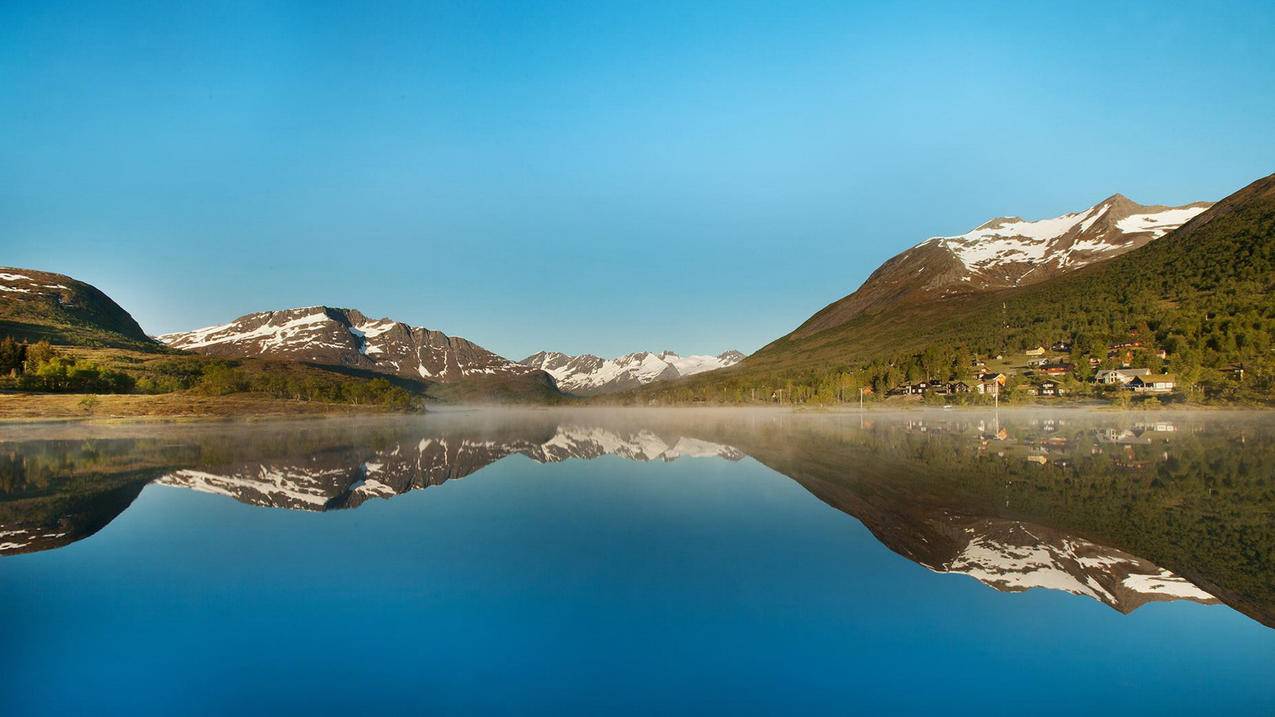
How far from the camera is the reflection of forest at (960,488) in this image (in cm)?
1752

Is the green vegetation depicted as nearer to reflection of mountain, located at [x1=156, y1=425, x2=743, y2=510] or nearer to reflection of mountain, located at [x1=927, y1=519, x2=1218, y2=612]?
reflection of mountain, located at [x1=156, y1=425, x2=743, y2=510]

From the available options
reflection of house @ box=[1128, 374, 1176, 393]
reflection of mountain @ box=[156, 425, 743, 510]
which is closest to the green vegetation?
reflection of mountain @ box=[156, 425, 743, 510]

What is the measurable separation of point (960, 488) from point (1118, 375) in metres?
146

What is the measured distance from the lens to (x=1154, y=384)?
446 ft

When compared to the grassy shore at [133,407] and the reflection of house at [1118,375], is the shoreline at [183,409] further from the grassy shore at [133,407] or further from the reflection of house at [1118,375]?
→ the reflection of house at [1118,375]

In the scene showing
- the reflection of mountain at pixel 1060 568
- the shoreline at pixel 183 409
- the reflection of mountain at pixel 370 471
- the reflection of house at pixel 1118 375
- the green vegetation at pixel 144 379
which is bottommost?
the reflection of mountain at pixel 1060 568

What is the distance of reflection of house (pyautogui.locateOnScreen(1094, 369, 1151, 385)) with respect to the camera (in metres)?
141

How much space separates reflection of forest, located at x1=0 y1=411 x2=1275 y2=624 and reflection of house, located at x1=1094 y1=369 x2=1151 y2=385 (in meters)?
88.5

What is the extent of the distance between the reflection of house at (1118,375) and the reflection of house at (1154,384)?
1.75 meters

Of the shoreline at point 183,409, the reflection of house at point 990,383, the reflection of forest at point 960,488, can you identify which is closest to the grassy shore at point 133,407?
the shoreline at point 183,409

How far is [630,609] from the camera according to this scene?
14.3 metres

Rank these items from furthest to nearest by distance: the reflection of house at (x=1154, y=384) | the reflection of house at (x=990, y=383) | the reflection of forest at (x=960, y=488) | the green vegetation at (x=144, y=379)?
the reflection of house at (x=990, y=383)
the reflection of house at (x=1154, y=384)
the green vegetation at (x=144, y=379)
the reflection of forest at (x=960, y=488)

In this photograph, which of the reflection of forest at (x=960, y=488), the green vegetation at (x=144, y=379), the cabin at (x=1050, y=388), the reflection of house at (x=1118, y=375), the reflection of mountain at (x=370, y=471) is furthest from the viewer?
the cabin at (x=1050, y=388)

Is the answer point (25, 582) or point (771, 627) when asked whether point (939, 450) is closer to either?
point (771, 627)
